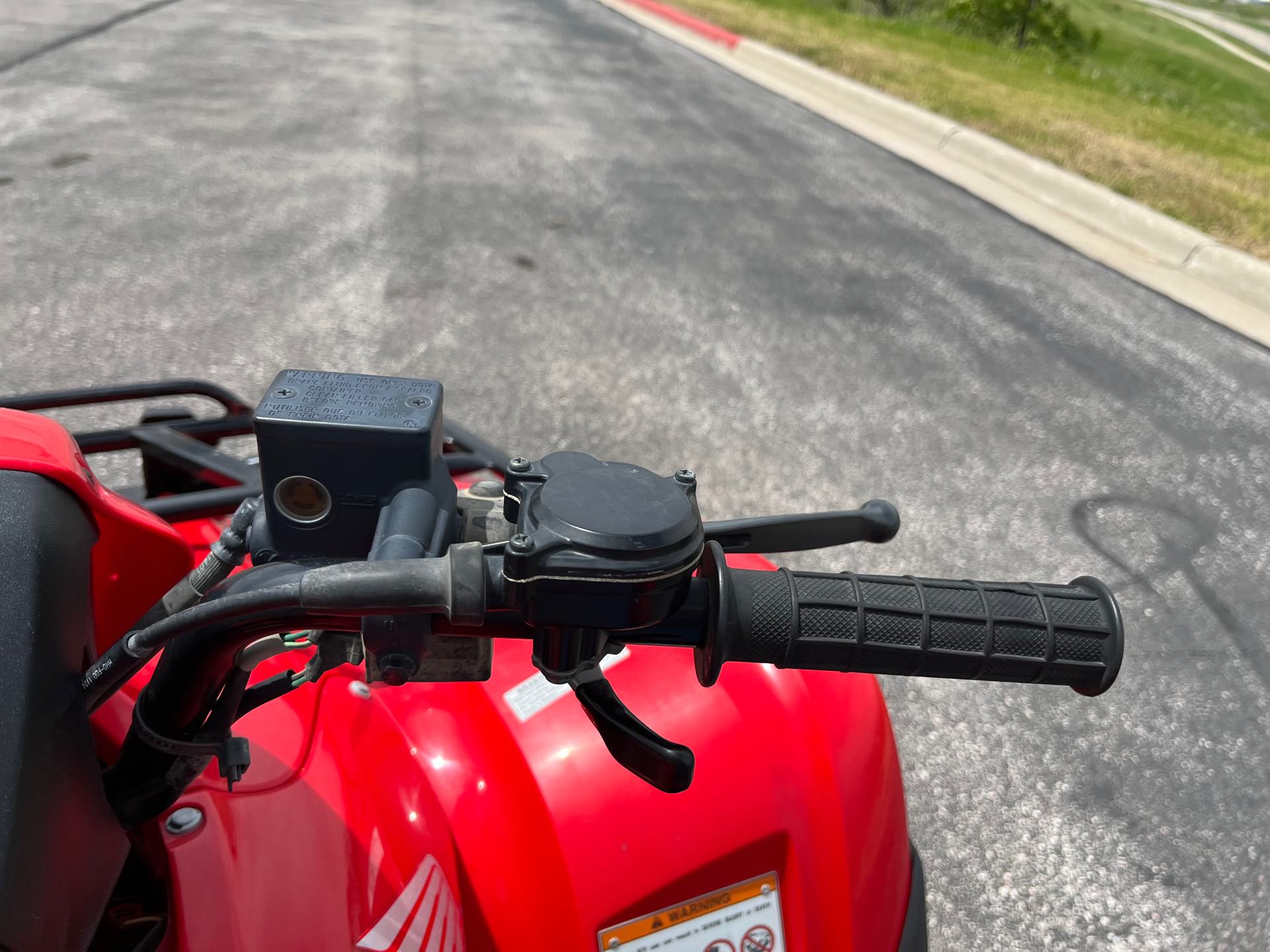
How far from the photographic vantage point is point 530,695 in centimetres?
136

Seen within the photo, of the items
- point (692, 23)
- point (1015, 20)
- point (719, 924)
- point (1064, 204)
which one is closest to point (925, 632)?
point (719, 924)

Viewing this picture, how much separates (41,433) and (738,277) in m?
4.87

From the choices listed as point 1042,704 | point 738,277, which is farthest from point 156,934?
point 738,277

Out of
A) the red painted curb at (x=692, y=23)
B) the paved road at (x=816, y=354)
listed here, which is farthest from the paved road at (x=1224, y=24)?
the paved road at (x=816, y=354)

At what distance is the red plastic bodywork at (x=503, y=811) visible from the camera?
107 centimetres

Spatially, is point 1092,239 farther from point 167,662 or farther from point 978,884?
point 167,662

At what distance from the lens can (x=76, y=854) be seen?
86cm

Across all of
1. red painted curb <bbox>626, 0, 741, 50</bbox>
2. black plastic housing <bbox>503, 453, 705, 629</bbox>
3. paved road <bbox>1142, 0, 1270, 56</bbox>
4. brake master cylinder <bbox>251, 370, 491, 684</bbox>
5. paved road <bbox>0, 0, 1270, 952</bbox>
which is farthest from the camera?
paved road <bbox>1142, 0, 1270, 56</bbox>

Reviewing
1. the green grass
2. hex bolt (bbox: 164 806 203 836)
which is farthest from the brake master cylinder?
the green grass

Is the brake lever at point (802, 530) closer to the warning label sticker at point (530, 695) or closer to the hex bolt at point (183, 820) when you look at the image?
the warning label sticker at point (530, 695)

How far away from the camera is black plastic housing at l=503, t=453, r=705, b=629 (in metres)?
0.71

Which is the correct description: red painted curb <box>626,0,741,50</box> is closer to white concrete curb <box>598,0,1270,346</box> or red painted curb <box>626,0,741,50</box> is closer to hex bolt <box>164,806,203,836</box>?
white concrete curb <box>598,0,1270,346</box>

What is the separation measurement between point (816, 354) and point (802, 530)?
12.6ft

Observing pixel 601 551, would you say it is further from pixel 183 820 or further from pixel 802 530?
pixel 183 820
